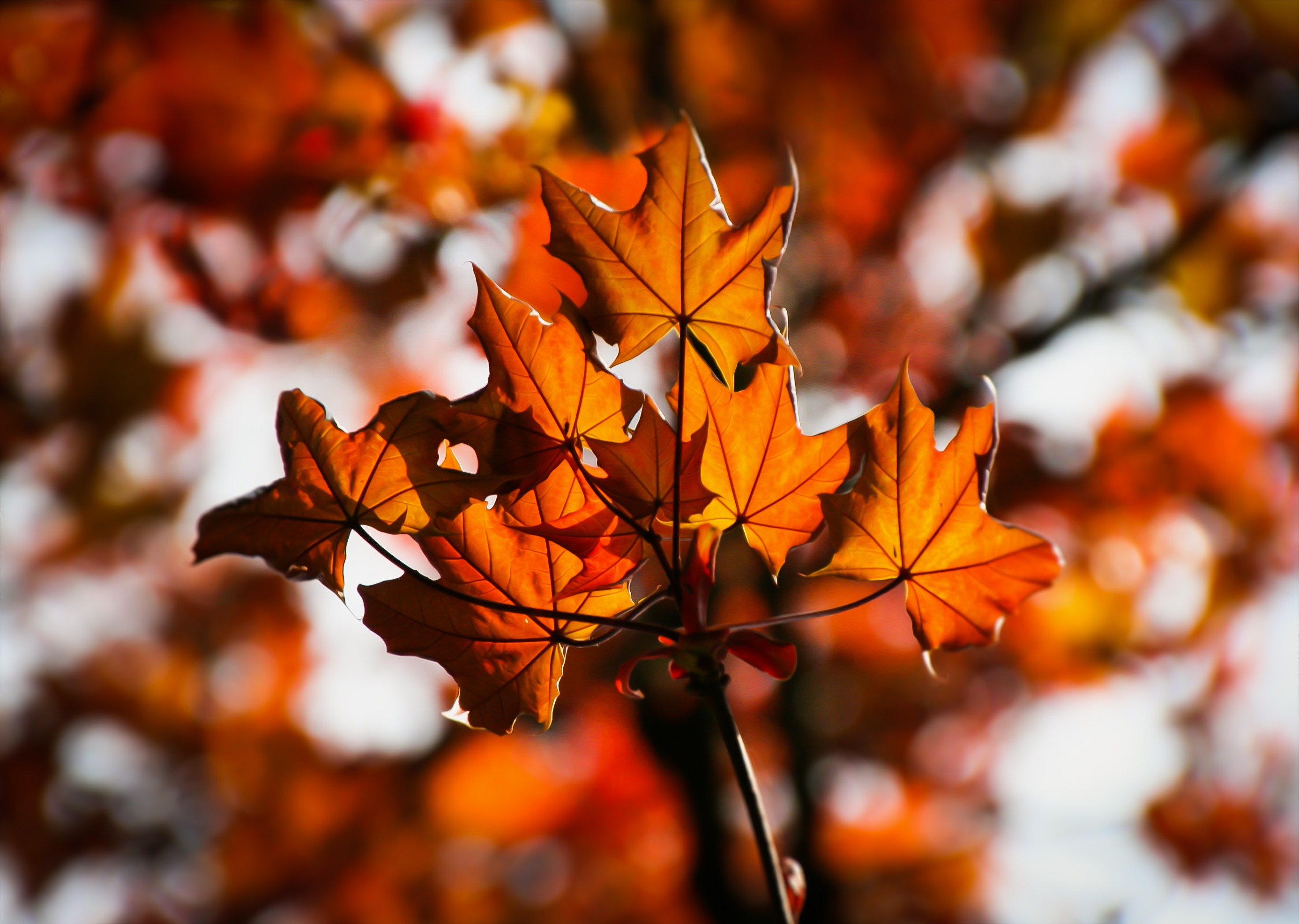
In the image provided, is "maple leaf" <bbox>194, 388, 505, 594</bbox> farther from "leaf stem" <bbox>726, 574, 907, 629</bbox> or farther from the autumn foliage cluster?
"leaf stem" <bbox>726, 574, 907, 629</bbox>

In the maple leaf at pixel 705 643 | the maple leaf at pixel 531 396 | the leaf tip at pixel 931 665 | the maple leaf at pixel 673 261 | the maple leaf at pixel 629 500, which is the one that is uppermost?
the maple leaf at pixel 673 261

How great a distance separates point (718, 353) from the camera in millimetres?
448

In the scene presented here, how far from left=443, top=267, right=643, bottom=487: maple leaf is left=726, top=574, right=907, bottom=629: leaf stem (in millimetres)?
126

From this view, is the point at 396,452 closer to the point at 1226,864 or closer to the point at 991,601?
the point at 991,601

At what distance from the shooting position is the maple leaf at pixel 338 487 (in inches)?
16.8

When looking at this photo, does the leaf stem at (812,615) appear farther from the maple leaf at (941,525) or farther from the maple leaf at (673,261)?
the maple leaf at (673,261)

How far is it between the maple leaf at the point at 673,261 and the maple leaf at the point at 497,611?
10 cm

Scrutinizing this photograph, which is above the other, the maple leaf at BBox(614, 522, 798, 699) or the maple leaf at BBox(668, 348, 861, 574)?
the maple leaf at BBox(668, 348, 861, 574)

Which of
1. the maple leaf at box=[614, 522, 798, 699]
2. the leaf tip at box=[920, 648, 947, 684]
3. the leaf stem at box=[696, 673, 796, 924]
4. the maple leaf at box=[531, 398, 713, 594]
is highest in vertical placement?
the maple leaf at box=[531, 398, 713, 594]

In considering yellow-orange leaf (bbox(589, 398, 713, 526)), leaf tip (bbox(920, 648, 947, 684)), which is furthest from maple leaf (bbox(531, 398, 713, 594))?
leaf tip (bbox(920, 648, 947, 684))

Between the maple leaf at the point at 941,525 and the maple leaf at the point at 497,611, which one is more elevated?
the maple leaf at the point at 941,525

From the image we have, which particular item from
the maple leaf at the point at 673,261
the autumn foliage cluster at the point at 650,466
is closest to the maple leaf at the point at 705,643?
the autumn foliage cluster at the point at 650,466

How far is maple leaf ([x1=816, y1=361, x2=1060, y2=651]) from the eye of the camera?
432mm

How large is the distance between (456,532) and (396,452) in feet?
0.19
